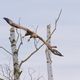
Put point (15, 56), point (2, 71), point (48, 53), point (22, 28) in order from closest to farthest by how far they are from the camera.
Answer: point (22, 28), point (15, 56), point (48, 53), point (2, 71)

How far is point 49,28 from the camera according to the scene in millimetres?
17953

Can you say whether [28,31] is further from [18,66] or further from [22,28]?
[18,66]

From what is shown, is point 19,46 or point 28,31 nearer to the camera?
point 28,31

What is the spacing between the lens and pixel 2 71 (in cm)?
2156

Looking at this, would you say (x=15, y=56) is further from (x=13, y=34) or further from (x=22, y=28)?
(x=22, y=28)

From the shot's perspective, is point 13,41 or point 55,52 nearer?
point 55,52

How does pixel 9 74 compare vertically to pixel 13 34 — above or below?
below

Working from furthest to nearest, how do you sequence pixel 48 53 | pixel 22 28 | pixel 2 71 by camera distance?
pixel 2 71
pixel 48 53
pixel 22 28

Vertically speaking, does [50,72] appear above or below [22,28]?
below

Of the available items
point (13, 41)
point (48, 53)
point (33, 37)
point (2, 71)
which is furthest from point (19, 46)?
point (2, 71)

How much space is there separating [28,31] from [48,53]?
7839mm

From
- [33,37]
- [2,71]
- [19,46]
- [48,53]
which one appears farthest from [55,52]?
[2,71]

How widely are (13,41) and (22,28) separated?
1464 millimetres

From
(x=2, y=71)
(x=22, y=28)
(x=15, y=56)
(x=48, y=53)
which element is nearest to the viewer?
(x=22, y=28)
